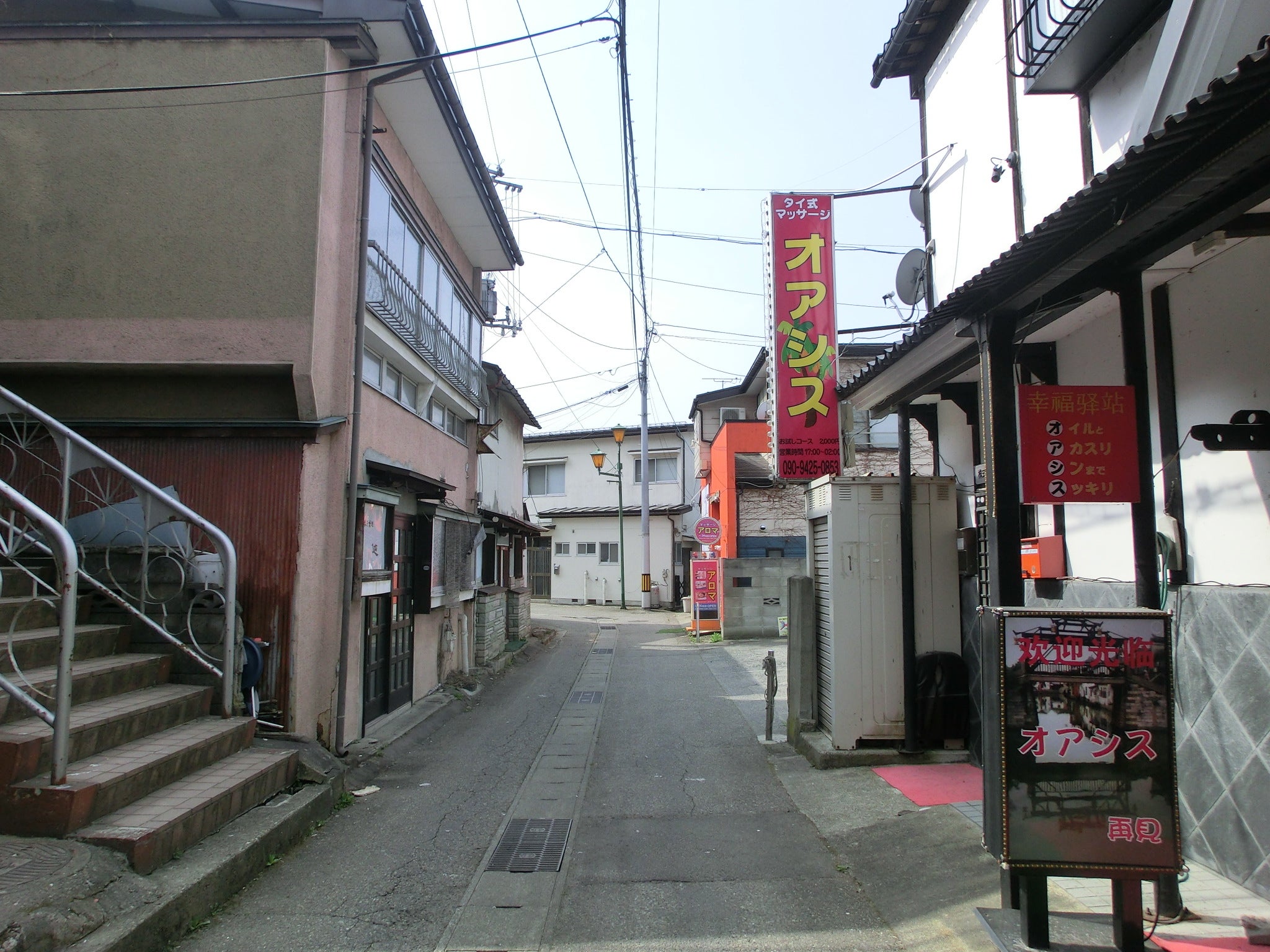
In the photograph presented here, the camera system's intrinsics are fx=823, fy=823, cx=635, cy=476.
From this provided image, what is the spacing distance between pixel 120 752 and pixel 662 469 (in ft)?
104

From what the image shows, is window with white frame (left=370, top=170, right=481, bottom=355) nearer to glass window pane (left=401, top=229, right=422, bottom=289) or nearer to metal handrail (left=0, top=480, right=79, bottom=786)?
glass window pane (left=401, top=229, right=422, bottom=289)

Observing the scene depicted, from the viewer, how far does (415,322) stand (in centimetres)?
1091

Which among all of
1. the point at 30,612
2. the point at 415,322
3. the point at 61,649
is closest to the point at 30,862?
the point at 61,649

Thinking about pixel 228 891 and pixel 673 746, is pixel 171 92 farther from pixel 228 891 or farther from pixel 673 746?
pixel 673 746

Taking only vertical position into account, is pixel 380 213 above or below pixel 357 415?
above

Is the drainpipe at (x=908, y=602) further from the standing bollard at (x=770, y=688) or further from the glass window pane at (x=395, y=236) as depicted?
the glass window pane at (x=395, y=236)

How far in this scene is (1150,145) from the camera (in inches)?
131

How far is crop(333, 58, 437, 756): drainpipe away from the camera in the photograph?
8.12 m

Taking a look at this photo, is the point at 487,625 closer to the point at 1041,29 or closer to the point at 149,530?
the point at 149,530

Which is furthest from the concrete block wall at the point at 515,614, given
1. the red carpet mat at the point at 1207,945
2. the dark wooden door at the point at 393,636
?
the red carpet mat at the point at 1207,945

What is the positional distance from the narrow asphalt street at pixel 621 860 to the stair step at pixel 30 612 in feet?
8.41

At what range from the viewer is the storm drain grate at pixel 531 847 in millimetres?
5598

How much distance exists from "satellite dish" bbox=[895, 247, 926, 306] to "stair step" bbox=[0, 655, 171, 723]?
8394 millimetres

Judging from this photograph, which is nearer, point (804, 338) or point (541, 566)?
point (804, 338)
